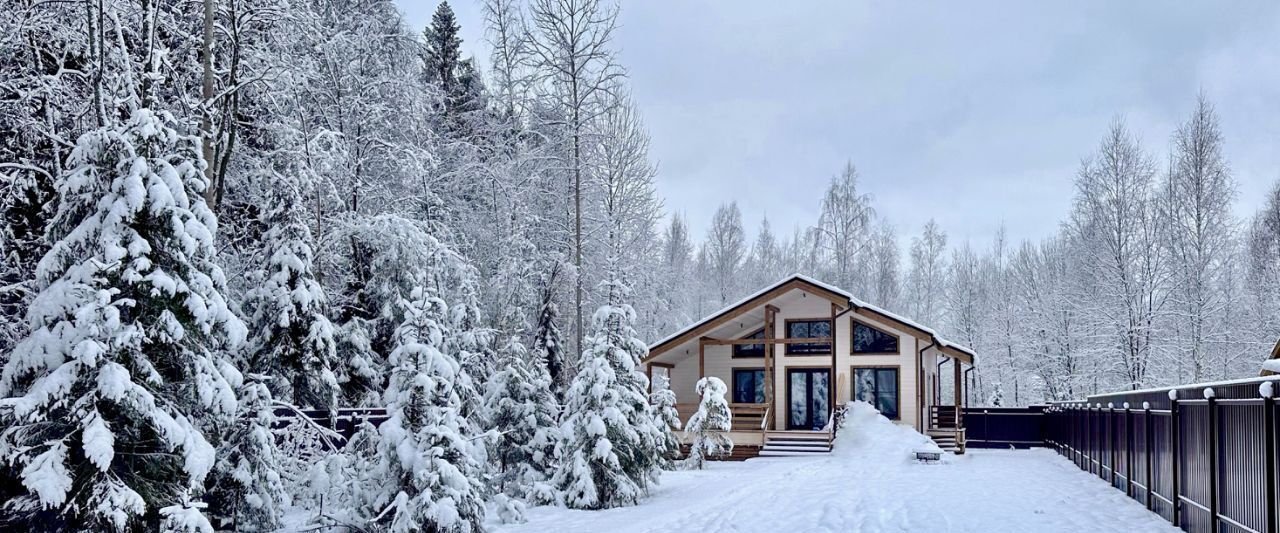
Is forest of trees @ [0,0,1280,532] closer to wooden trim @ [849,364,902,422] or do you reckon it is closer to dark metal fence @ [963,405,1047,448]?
dark metal fence @ [963,405,1047,448]

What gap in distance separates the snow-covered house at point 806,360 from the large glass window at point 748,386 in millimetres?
33

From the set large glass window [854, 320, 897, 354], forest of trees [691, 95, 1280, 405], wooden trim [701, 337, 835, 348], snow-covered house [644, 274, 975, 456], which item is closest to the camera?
wooden trim [701, 337, 835, 348]

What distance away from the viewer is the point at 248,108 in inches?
539

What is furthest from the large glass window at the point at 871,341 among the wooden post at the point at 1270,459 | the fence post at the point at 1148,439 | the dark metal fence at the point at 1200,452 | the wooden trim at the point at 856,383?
the wooden post at the point at 1270,459

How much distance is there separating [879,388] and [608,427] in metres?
15.8

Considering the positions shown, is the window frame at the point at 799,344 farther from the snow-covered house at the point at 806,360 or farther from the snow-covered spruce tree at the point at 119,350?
the snow-covered spruce tree at the point at 119,350

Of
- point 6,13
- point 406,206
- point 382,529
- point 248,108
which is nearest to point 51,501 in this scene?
point 382,529

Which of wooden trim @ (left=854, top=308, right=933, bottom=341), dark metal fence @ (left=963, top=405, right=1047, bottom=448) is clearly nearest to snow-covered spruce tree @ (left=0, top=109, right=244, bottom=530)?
wooden trim @ (left=854, top=308, right=933, bottom=341)

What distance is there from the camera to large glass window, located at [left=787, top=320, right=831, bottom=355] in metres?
27.4

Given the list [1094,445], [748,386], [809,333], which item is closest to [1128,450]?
[1094,445]

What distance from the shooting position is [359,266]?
15.9m

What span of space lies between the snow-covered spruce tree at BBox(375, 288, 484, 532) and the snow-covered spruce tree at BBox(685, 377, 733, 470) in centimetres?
1072

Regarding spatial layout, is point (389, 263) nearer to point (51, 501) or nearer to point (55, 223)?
point (55, 223)

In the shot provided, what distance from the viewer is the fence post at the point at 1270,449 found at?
694 cm
